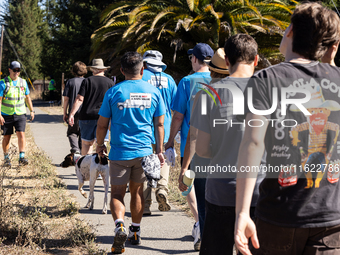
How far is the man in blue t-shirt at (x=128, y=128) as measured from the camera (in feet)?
13.2

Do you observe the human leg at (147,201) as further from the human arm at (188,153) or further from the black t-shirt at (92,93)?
the human arm at (188,153)

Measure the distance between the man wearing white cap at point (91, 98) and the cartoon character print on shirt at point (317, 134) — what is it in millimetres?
4928

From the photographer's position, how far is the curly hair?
185 centimetres

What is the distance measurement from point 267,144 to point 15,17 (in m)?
50.5

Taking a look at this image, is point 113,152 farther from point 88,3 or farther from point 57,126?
point 88,3

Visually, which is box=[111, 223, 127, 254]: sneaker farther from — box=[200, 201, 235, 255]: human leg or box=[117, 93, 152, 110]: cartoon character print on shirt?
box=[200, 201, 235, 255]: human leg

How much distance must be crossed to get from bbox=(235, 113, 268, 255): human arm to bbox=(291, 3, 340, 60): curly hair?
0.41 m

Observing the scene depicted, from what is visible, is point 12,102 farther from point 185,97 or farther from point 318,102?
point 318,102

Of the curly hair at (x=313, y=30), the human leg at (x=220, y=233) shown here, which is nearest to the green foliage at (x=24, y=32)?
the human leg at (x=220, y=233)

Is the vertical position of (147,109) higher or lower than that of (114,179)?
higher

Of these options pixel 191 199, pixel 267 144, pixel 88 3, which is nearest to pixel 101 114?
pixel 191 199

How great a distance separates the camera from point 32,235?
163 inches

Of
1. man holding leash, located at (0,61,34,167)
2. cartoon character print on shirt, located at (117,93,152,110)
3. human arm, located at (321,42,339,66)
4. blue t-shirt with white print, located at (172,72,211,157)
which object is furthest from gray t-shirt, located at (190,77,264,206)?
man holding leash, located at (0,61,34,167)

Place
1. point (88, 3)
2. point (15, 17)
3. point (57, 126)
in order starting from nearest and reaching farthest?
point (57, 126)
point (88, 3)
point (15, 17)
